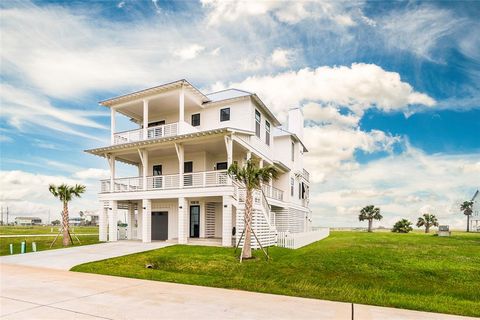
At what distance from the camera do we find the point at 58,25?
19.9 m

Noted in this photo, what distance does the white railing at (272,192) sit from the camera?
82.4 feet

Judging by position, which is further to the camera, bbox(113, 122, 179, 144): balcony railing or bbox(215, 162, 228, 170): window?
bbox(215, 162, 228, 170): window

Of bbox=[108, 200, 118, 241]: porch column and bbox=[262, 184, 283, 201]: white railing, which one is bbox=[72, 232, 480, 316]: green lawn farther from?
bbox=[108, 200, 118, 241]: porch column

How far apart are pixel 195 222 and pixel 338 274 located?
1433 cm

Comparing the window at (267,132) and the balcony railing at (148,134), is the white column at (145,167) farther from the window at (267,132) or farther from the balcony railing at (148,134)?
the window at (267,132)

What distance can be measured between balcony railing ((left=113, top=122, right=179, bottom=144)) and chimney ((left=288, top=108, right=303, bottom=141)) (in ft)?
50.2

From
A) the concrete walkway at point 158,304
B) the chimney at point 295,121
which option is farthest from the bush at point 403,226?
the concrete walkway at point 158,304

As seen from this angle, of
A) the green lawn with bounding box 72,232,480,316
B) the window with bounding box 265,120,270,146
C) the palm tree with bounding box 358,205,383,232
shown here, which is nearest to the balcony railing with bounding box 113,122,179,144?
the window with bounding box 265,120,270,146

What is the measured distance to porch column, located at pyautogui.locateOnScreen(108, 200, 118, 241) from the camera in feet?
81.5

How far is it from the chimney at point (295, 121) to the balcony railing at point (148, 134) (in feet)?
50.2

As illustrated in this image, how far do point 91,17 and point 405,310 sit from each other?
20.2m

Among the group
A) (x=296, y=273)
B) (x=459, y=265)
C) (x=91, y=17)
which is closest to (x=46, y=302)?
(x=296, y=273)

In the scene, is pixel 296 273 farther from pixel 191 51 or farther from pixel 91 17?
pixel 91 17

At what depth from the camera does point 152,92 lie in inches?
950
